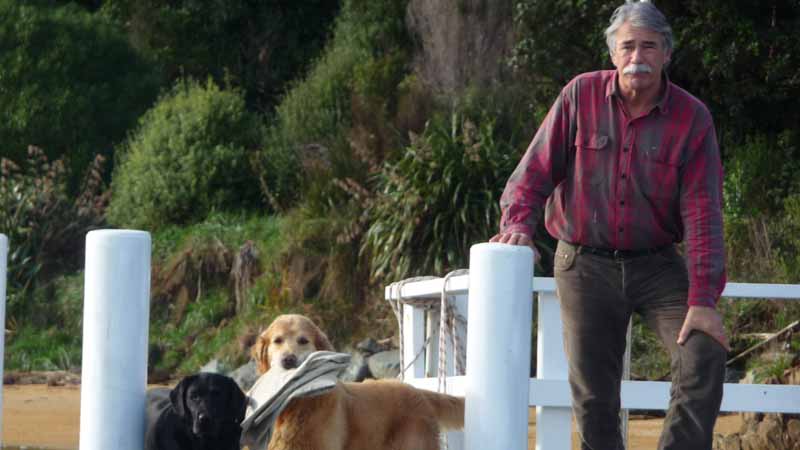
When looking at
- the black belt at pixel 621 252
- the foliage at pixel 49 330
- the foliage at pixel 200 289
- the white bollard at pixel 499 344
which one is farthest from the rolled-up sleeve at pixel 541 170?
the foliage at pixel 49 330

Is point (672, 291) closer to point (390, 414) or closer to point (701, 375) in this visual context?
point (701, 375)

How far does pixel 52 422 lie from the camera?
11375 mm

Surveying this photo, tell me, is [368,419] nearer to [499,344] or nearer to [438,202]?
[499,344]

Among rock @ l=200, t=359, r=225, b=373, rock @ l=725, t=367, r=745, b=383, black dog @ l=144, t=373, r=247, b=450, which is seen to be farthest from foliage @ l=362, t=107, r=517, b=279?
black dog @ l=144, t=373, r=247, b=450

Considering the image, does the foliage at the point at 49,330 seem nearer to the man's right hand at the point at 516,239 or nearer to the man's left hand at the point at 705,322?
the man's right hand at the point at 516,239

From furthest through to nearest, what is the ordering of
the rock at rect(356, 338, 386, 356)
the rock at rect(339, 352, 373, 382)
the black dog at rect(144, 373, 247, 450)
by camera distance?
1. the rock at rect(356, 338, 386, 356)
2. the rock at rect(339, 352, 373, 382)
3. the black dog at rect(144, 373, 247, 450)

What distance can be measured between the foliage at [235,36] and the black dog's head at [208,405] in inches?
808

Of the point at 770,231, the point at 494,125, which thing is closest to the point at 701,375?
the point at 770,231

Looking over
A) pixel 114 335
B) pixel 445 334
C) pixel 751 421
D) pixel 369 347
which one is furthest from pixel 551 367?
pixel 369 347

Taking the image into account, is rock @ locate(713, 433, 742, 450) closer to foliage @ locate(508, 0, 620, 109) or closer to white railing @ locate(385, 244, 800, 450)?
white railing @ locate(385, 244, 800, 450)

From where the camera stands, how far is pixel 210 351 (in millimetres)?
15148

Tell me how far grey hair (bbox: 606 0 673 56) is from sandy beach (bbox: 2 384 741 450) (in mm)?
5084

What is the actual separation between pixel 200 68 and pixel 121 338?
21.7 metres

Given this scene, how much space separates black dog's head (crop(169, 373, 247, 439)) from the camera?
4406mm
